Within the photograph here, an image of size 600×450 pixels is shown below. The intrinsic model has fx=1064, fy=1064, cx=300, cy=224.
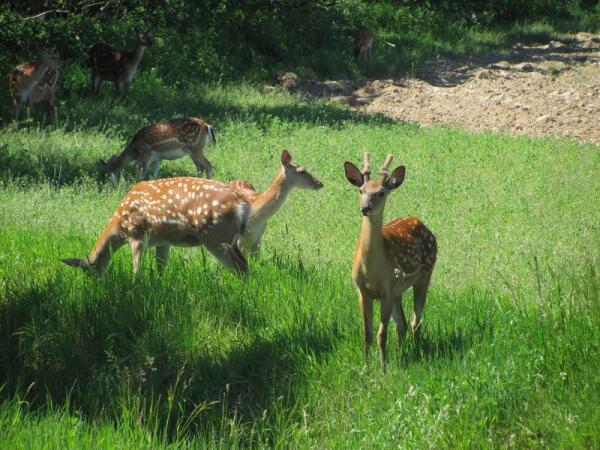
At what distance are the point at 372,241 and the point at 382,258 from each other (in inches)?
5.2

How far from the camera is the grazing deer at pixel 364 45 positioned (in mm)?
24609

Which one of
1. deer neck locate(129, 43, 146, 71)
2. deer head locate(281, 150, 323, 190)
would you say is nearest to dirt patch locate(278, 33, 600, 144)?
deer neck locate(129, 43, 146, 71)

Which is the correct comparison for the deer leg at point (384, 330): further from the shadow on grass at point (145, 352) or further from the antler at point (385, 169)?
the antler at point (385, 169)

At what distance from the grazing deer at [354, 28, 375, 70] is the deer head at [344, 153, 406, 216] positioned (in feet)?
58.3

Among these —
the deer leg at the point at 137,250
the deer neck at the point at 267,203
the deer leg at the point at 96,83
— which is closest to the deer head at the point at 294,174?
the deer neck at the point at 267,203

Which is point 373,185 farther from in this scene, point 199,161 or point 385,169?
point 199,161

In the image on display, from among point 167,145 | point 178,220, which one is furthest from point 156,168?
point 178,220

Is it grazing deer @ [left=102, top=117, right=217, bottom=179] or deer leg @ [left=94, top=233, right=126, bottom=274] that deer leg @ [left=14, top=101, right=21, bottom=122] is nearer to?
grazing deer @ [left=102, top=117, right=217, bottom=179]

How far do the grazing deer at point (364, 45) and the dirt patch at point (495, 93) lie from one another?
1.02 meters

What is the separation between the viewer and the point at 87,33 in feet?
67.1

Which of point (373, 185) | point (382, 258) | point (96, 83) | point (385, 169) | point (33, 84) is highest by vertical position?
point (385, 169)

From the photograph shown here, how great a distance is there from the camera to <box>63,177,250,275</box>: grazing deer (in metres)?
9.17

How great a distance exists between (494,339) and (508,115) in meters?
13.7

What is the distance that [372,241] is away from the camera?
6.80 m
